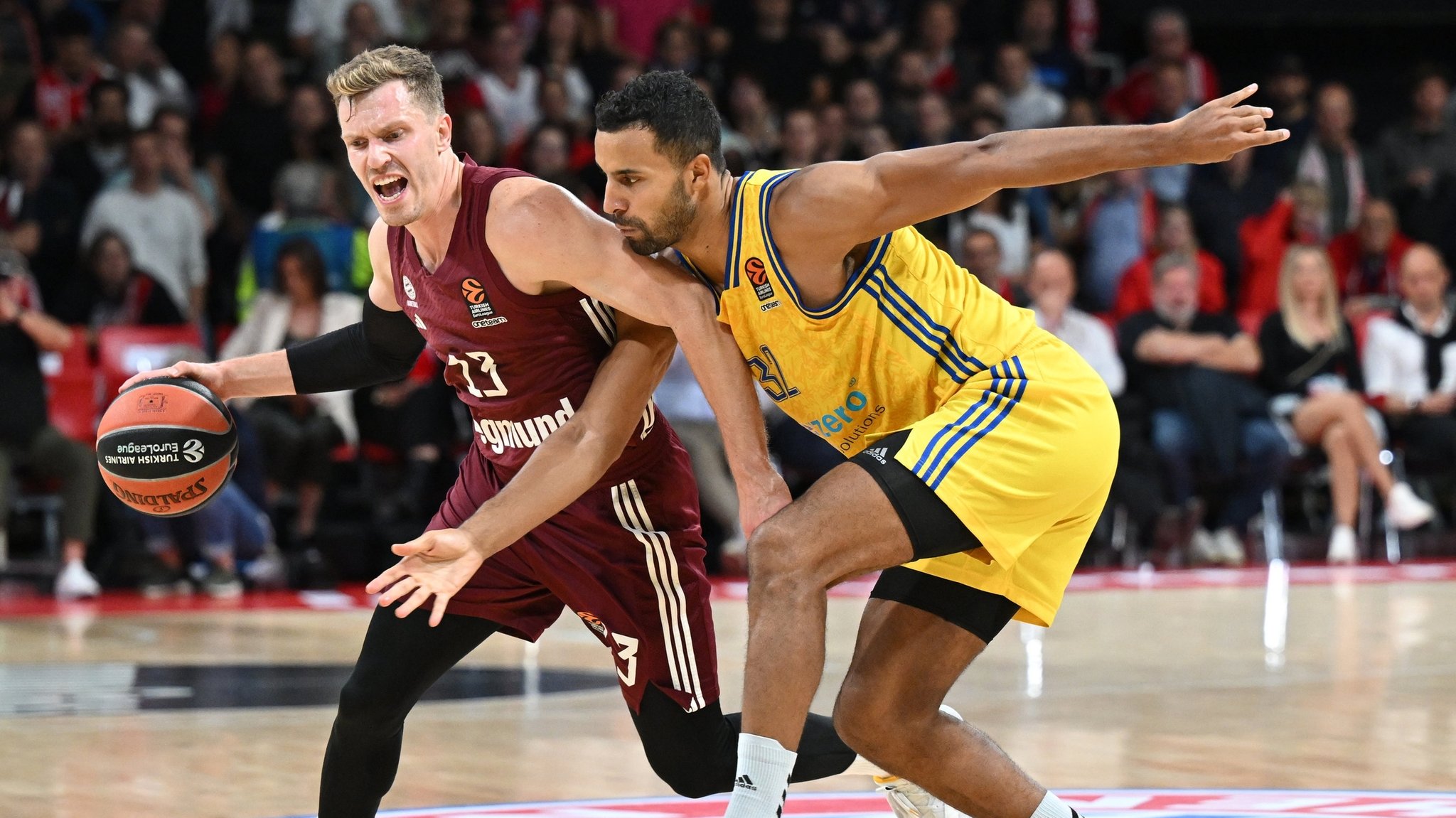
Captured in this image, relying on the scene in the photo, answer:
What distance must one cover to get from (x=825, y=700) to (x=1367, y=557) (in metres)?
6.07

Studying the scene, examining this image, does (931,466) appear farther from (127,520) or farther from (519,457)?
(127,520)

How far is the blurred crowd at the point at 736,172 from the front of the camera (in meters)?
9.68

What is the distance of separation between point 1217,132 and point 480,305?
5.05ft

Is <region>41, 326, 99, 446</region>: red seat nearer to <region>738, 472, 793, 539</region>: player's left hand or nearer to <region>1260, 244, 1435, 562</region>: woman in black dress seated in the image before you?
<region>1260, 244, 1435, 562</region>: woman in black dress seated

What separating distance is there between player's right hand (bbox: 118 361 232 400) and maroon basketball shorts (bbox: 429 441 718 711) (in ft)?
2.16

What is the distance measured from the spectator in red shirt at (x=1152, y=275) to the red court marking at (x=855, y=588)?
5.28 feet

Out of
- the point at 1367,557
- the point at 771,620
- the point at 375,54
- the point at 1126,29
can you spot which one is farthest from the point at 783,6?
the point at 771,620

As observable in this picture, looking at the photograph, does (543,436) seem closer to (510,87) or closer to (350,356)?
(350,356)

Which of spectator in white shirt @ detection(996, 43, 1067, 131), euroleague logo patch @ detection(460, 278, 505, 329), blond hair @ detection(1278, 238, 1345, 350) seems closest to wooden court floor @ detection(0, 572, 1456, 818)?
euroleague logo patch @ detection(460, 278, 505, 329)

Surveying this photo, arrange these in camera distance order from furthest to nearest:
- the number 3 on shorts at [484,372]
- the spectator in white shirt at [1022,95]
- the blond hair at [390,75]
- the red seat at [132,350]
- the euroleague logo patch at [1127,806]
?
the spectator in white shirt at [1022,95] < the red seat at [132,350] < the euroleague logo patch at [1127,806] < the number 3 on shorts at [484,372] < the blond hair at [390,75]

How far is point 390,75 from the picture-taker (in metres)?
3.95

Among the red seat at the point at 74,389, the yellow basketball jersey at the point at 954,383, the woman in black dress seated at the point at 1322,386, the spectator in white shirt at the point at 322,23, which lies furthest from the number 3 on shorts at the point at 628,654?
the spectator in white shirt at the point at 322,23

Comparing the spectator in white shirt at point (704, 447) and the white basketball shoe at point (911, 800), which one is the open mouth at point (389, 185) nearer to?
the white basketball shoe at point (911, 800)

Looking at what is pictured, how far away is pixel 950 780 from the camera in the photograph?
12.4ft
